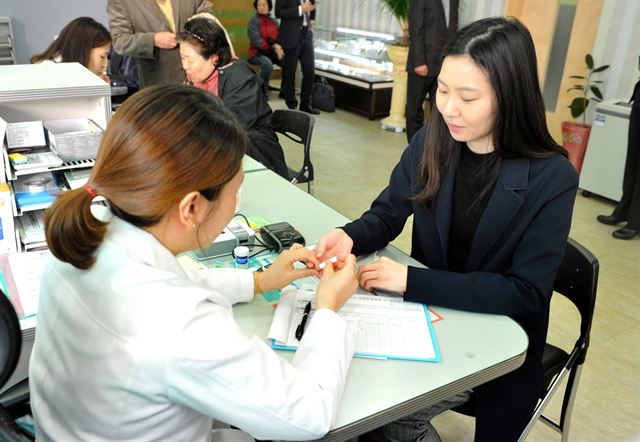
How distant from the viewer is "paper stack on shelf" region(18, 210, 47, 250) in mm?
1702

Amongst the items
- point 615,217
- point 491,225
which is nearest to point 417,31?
point 615,217

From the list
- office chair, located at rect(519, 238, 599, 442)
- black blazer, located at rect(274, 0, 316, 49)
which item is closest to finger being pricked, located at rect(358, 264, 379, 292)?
office chair, located at rect(519, 238, 599, 442)

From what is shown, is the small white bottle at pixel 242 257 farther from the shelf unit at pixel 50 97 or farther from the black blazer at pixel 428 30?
the black blazer at pixel 428 30

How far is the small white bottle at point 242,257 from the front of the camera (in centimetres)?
153

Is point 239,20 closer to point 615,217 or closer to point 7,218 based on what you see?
point 615,217

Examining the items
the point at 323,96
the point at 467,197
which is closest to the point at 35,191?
the point at 467,197

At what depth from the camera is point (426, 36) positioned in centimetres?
479

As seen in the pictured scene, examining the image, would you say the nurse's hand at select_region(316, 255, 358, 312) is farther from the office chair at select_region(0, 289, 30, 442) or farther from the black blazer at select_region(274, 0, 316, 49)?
the black blazer at select_region(274, 0, 316, 49)

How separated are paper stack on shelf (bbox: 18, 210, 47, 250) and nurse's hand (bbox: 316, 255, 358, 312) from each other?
95cm

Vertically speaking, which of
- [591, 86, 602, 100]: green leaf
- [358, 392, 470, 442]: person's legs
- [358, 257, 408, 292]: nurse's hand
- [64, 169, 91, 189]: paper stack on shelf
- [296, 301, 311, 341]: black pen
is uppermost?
[591, 86, 602, 100]: green leaf

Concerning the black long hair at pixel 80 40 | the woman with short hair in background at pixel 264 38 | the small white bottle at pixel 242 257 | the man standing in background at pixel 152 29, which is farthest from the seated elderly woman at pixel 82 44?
the woman with short hair in background at pixel 264 38

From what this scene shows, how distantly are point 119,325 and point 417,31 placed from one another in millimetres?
4505

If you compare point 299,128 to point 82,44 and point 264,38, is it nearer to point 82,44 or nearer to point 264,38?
point 82,44

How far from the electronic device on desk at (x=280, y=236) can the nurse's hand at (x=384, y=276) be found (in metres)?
0.29
